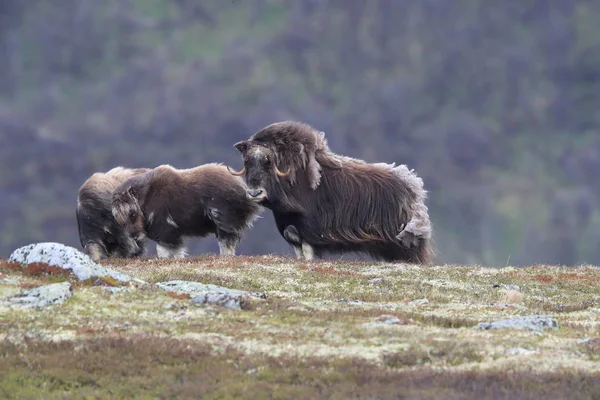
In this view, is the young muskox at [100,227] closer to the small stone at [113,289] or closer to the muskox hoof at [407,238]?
the muskox hoof at [407,238]

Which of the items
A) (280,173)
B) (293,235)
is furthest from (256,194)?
(293,235)

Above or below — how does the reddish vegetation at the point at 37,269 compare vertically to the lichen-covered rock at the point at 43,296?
above

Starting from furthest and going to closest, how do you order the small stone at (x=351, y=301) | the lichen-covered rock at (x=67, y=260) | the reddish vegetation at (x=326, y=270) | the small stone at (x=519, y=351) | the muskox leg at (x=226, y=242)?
the muskox leg at (x=226, y=242) → the reddish vegetation at (x=326, y=270) → the small stone at (x=351, y=301) → the lichen-covered rock at (x=67, y=260) → the small stone at (x=519, y=351)

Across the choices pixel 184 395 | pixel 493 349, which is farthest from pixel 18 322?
pixel 493 349

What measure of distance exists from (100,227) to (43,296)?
12776 mm

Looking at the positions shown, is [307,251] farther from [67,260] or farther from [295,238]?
[67,260]

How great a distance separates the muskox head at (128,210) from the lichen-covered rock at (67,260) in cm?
712

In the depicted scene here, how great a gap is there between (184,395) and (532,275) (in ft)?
49.8

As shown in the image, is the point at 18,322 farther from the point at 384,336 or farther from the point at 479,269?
the point at 479,269

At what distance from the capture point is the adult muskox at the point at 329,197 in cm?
2686

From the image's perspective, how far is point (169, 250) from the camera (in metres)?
28.2

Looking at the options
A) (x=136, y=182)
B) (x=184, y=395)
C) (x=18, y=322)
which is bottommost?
(x=184, y=395)

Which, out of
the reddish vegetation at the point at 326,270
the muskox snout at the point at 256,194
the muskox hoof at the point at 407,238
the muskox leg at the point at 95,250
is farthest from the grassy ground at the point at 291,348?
the muskox leg at the point at 95,250

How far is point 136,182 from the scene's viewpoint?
28000 millimetres
